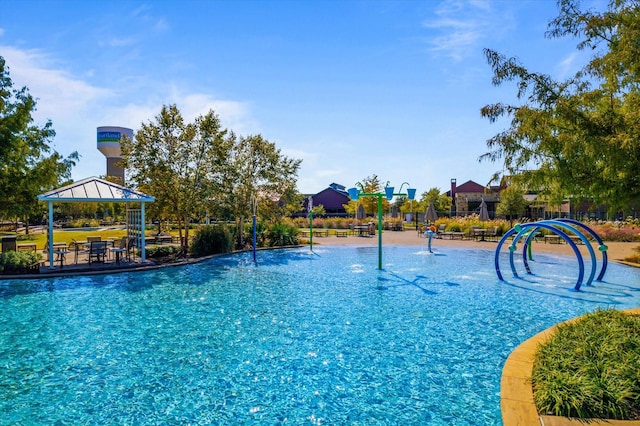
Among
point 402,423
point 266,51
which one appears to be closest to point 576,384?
point 402,423

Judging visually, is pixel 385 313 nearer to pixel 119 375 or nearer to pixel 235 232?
pixel 119 375

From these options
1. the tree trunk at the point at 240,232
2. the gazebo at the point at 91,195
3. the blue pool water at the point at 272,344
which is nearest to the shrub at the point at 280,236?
the tree trunk at the point at 240,232

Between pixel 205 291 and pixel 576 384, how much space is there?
951 cm

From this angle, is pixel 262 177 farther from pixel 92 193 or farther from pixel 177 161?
pixel 92 193

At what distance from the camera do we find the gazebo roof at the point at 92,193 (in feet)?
45.8

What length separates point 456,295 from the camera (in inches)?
422

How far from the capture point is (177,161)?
17.8m

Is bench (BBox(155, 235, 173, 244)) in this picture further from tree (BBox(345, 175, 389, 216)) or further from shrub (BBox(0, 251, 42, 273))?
tree (BBox(345, 175, 389, 216))

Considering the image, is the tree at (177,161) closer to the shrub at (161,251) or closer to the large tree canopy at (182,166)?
the large tree canopy at (182,166)

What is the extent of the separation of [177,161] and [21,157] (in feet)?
19.0

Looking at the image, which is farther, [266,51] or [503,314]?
[266,51]

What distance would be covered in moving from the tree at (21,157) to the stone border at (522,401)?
1732 centimetres

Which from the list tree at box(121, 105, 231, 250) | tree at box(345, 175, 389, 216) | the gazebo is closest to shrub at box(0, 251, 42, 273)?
the gazebo

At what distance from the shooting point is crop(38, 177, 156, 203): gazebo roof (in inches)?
550
